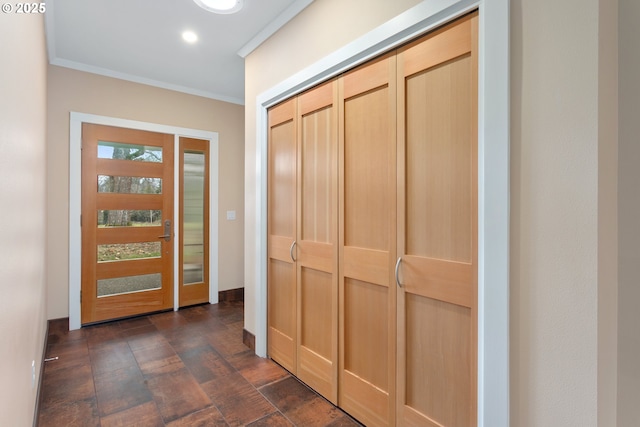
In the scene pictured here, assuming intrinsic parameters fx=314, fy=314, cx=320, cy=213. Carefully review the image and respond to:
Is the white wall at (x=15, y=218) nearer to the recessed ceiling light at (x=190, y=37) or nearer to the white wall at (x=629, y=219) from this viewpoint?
the recessed ceiling light at (x=190, y=37)

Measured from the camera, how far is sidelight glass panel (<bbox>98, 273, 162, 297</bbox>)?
341 centimetres

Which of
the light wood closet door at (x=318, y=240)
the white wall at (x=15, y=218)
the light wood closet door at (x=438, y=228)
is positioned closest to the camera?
the white wall at (x=15, y=218)

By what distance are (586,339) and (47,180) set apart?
4.09 metres

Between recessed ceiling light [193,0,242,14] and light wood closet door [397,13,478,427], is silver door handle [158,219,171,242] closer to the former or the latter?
recessed ceiling light [193,0,242,14]

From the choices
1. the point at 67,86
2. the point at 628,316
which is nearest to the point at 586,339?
the point at 628,316

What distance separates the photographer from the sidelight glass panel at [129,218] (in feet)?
11.1

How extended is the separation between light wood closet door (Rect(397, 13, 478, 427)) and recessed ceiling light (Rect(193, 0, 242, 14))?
136 centimetres

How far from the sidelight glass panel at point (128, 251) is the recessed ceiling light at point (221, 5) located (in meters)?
2.58

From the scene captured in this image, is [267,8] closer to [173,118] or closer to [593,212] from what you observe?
[173,118]

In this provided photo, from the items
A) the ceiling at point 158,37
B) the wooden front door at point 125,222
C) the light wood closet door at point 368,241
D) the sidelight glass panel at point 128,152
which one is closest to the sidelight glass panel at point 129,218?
the wooden front door at point 125,222

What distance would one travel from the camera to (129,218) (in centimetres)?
351

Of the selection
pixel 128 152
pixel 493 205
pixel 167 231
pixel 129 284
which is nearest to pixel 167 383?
pixel 129 284

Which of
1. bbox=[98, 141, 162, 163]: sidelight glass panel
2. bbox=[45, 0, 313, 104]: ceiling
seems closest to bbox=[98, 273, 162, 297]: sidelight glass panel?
bbox=[98, 141, 162, 163]: sidelight glass panel
